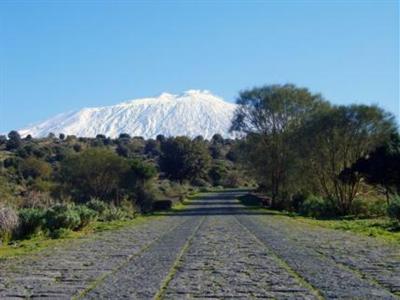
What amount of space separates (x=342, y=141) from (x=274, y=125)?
30.9 feet

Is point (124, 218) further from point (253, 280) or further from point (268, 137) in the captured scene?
point (253, 280)

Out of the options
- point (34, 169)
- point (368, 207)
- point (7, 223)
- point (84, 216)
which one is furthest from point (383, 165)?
point (34, 169)

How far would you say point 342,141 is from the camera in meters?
44.2

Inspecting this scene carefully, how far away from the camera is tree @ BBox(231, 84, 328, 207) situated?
51.4m

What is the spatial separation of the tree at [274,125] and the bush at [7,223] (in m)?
31.3

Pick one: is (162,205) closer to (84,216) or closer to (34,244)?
(84,216)

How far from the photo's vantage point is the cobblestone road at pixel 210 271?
31.8ft

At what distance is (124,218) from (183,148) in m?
69.3

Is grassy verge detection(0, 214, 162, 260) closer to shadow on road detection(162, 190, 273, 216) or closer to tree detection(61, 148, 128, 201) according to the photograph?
shadow on road detection(162, 190, 273, 216)

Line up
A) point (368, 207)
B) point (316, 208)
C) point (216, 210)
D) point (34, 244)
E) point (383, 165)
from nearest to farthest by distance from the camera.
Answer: point (34, 244) → point (383, 165) → point (368, 207) → point (316, 208) → point (216, 210)

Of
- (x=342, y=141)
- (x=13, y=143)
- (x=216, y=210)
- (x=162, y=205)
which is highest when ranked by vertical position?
(x=13, y=143)

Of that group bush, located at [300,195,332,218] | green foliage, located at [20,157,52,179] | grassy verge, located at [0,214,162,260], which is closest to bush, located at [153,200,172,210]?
bush, located at [300,195,332,218]

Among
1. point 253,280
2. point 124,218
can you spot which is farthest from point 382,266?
point 124,218

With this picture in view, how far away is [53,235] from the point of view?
22.2m
